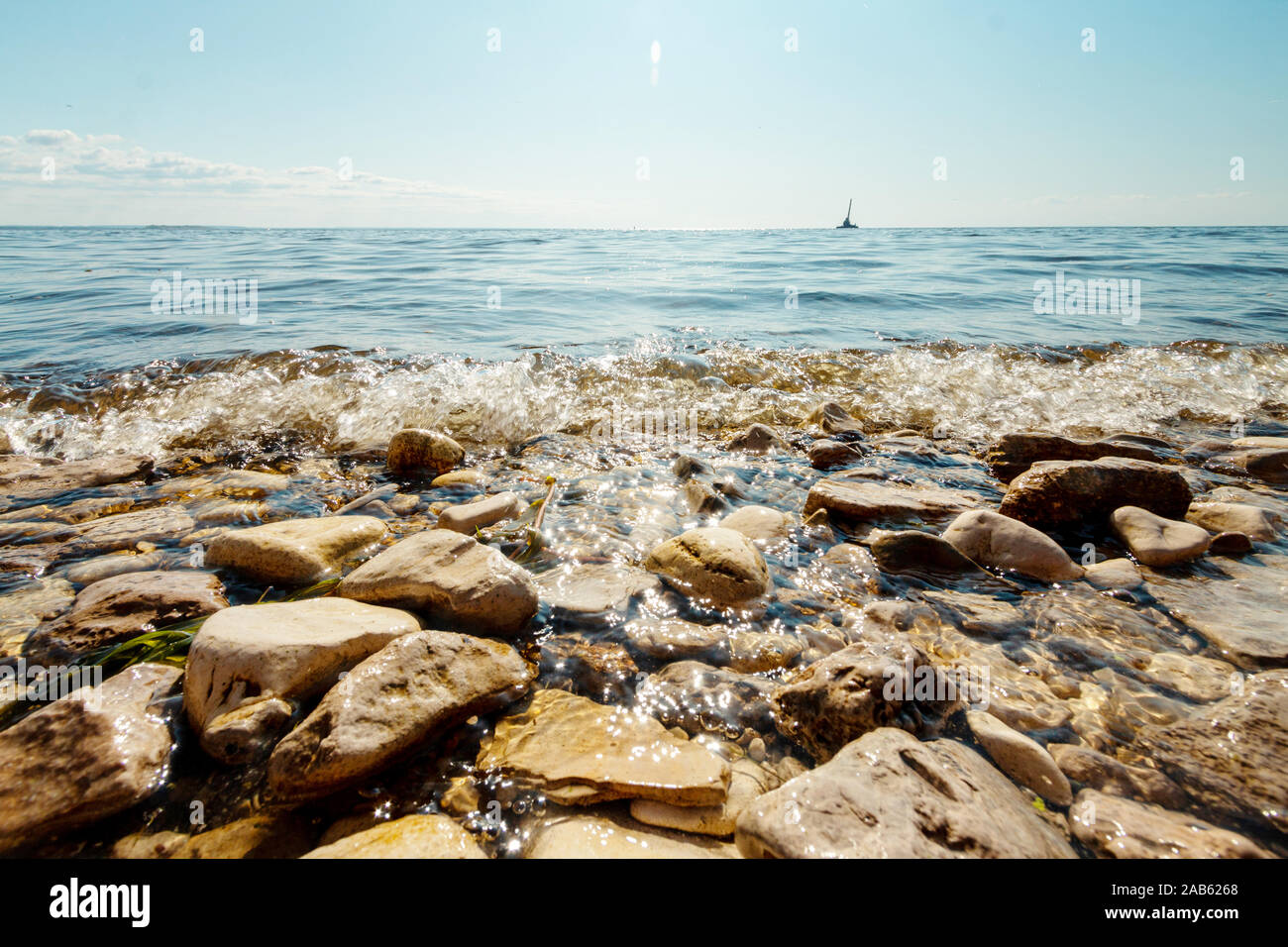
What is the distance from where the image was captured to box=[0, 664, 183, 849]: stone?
63.3 inches

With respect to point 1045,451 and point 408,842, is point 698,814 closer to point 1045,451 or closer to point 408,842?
point 408,842

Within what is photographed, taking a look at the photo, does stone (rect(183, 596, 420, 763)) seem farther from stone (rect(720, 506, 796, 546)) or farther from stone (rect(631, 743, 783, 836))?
stone (rect(720, 506, 796, 546))

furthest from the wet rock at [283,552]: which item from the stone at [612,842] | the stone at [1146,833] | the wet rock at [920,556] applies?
the stone at [1146,833]

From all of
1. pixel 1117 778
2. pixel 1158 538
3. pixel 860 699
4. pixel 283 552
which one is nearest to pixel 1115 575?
pixel 1158 538

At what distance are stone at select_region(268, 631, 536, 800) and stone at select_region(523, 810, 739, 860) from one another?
0.55 meters

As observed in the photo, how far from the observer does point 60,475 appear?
14.3ft

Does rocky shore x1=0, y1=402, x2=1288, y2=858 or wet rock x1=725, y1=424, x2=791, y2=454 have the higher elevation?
wet rock x1=725, y1=424, x2=791, y2=454

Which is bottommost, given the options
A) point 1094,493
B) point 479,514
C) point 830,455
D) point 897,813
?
point 897,813

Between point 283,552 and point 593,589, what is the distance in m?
1.65

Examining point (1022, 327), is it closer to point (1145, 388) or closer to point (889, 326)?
point (889, 326)

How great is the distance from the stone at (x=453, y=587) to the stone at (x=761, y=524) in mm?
1433

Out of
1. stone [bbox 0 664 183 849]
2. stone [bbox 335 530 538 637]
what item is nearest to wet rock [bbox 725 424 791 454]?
stone [bbox 335 530 538 637]

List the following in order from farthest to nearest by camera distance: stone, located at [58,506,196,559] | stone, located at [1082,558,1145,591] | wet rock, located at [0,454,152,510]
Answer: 1. wet rock, located at [0,454,152,510]
2. stone, located at [58,506,196,559]
3. stone, located at [1082,558,1145,591]
